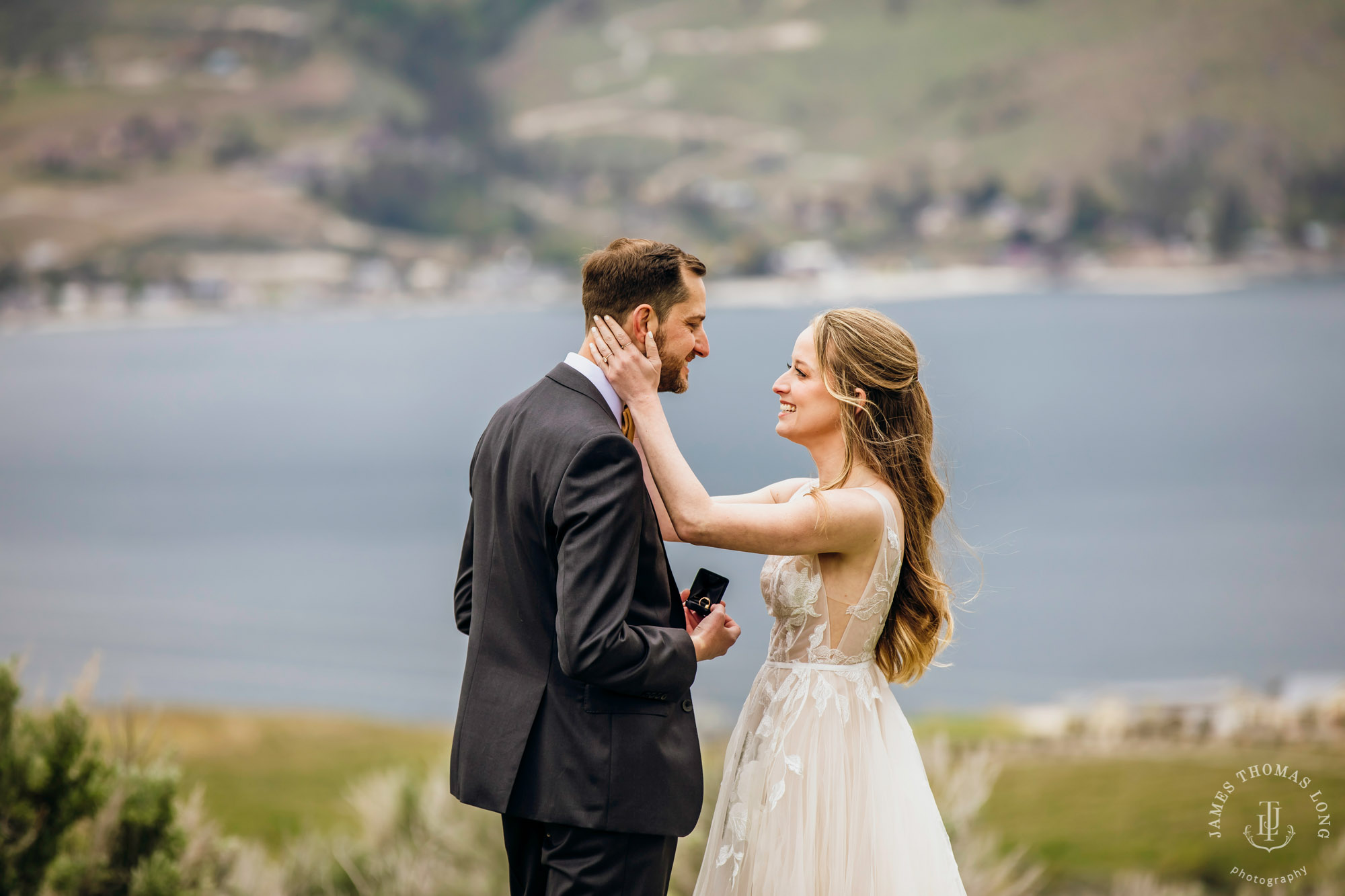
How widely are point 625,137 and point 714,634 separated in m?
8.34

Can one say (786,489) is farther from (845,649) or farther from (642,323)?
(642,323)

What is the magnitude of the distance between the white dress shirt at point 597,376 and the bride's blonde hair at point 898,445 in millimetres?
473

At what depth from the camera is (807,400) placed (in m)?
2.02

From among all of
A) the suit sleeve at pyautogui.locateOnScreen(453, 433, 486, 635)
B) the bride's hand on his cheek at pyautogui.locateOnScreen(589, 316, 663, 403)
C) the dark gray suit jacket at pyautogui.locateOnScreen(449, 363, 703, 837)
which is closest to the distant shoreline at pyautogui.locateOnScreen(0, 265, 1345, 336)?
the suit sleeve at pyautogui.locateOnScreen(453, 433, 486, 635)

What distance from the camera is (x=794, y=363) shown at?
205cm

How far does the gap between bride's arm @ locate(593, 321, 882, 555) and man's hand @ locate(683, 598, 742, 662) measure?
0.12 meters

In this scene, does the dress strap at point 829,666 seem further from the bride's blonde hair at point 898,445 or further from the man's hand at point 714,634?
the man's hand at point 714,634

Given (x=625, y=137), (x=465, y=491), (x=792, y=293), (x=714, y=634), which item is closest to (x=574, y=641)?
(x=714, y=634)

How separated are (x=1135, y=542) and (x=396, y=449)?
20.7 feet

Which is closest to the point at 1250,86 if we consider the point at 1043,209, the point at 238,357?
the point at 1043,209

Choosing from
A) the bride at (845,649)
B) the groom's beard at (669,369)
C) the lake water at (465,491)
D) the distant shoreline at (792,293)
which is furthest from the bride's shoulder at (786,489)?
the distant shoreline at (792,293)

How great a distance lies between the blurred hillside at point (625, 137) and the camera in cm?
877

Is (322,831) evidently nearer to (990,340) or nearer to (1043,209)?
(990,340)

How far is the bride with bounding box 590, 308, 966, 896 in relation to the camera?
1.93 meters
